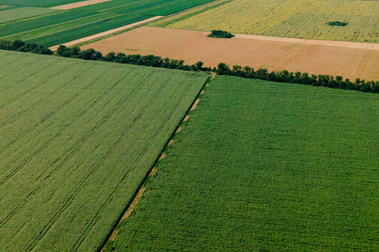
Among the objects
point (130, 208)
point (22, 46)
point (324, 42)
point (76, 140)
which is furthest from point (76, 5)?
point (130, 208)

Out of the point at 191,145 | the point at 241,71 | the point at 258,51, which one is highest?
the point at 241,71

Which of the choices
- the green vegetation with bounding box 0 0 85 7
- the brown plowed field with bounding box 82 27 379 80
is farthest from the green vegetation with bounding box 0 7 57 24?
the brown plowed field with bounding box 82 27 379 80

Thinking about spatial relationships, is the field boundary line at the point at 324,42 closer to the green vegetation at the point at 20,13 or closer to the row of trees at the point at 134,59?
the row of trees at the point at 134,59

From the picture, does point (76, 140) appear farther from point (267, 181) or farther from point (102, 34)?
point (102, 34)

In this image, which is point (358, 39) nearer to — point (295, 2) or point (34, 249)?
point (295, 2)

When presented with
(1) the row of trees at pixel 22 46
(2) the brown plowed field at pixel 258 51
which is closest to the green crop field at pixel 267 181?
(2) the brown plowed field at pixel 258 51

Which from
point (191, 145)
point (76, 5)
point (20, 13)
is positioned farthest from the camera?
point (76, 5)
